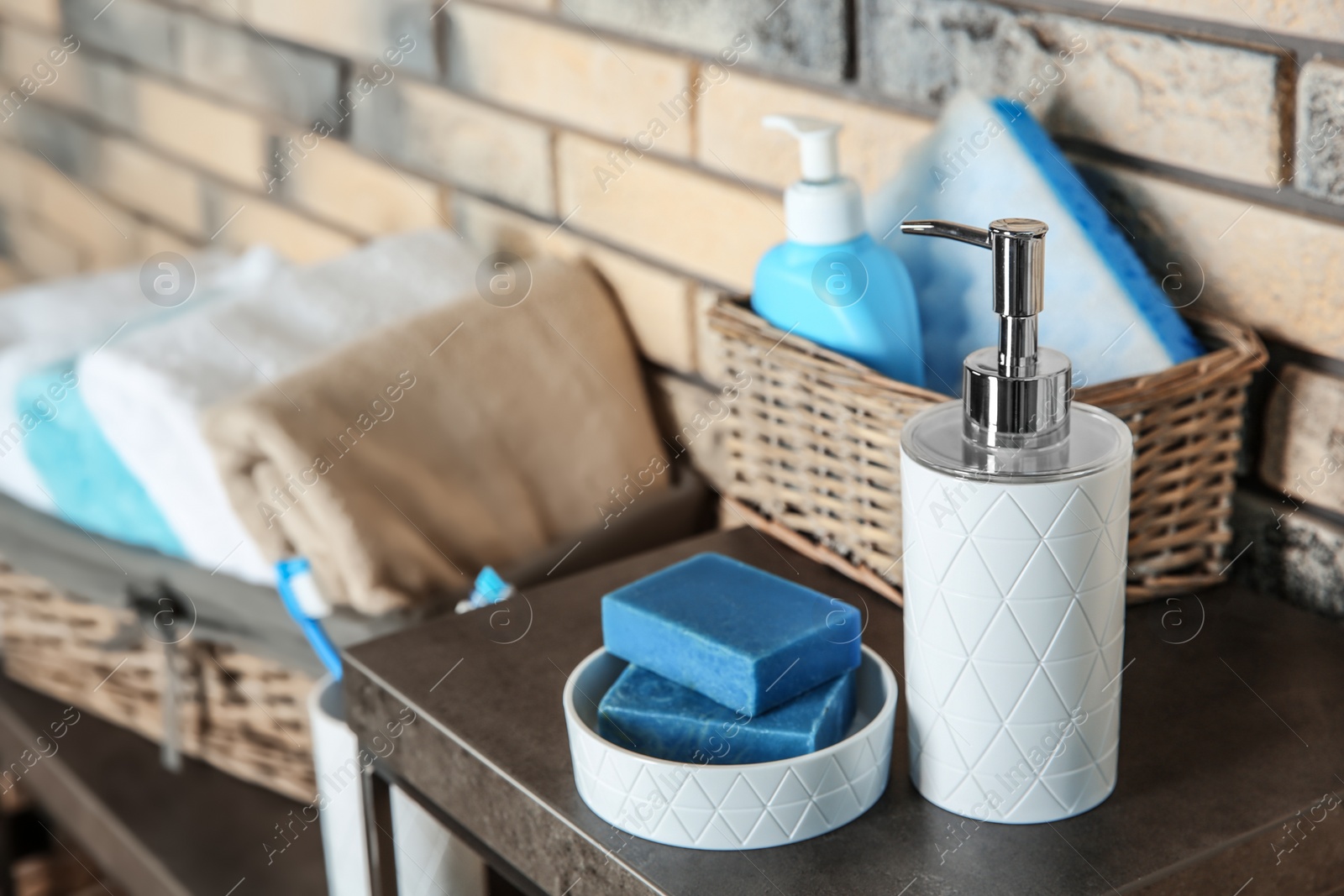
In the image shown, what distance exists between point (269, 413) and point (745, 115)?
0.32 metres

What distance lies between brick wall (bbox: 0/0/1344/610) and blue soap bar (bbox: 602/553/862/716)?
0.24 meters

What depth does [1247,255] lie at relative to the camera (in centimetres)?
59

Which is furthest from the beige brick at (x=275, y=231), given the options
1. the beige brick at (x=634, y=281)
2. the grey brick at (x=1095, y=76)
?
the grey brick at (x=1095, y=76)

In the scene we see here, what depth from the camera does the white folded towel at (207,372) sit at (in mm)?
784

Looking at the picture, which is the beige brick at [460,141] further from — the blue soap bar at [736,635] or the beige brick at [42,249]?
the beige brick at [42,249]

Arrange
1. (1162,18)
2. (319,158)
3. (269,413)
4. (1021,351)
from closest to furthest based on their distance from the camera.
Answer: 1. (1021,351)
2. (1162,18)
3. (269,413)
4. (319,158)

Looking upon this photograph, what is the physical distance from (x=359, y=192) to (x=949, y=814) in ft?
2.78

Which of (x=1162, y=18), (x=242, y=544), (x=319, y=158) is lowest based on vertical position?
(x=242, y=544)

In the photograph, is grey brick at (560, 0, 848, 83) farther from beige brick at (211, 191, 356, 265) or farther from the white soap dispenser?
beige brick at (211, 191, 356, 265)

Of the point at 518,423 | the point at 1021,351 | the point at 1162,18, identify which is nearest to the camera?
the point at 1021,351

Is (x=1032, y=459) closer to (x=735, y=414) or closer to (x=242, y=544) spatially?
(x=735, y=414)

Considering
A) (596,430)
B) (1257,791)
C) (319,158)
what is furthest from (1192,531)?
(319,158)

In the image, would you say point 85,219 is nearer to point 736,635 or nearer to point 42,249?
point 42,249

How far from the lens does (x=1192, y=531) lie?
598 mm
